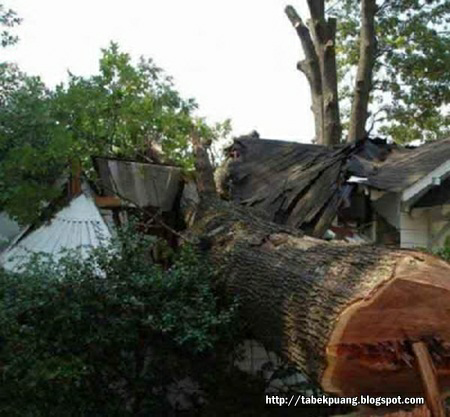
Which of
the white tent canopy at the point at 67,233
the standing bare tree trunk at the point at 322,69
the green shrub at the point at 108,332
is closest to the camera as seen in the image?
the green shrub at the point at 108,332

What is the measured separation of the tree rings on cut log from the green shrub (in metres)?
1.66

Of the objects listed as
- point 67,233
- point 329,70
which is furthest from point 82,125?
Result: point 329,70

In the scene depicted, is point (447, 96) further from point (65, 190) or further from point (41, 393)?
point (41, 393)

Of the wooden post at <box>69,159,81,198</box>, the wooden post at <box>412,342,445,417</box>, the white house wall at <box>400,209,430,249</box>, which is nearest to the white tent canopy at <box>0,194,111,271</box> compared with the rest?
the wooden post at <box>69,159,81,198</box>

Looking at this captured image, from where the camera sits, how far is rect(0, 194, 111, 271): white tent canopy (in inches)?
287

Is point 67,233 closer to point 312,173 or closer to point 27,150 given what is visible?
point 27,150

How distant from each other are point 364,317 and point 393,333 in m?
0.29

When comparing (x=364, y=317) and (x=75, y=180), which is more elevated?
(x=75, y=180)

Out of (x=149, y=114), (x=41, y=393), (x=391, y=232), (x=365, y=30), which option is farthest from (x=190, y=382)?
(x=365, y=30)

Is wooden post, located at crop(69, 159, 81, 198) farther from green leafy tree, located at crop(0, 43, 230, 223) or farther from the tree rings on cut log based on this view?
the tree rings on cut log

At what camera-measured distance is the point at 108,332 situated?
17.5 feet

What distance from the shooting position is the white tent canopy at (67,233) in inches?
287

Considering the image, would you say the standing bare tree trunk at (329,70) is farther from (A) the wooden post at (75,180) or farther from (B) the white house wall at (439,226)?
(A) the wooden post at (75,180)

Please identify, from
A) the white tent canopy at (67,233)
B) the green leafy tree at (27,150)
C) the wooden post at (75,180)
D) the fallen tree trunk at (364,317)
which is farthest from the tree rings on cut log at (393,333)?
the wooden post at (75,180)
